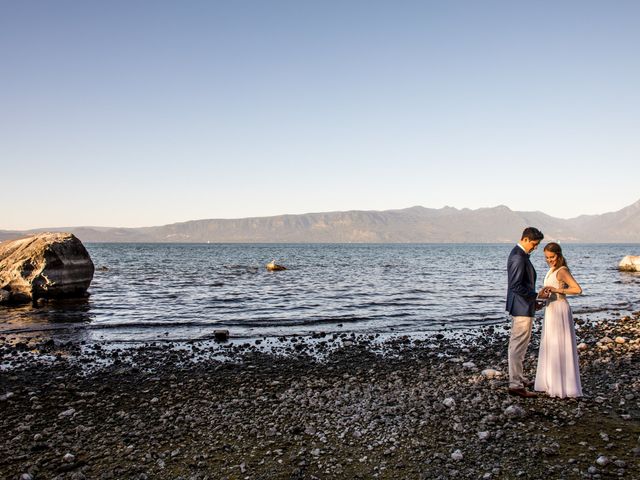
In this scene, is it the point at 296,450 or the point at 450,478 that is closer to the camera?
the point at 450,478

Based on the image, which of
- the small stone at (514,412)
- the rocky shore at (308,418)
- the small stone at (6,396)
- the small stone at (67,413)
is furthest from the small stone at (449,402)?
Result: the small stone at (6,396)

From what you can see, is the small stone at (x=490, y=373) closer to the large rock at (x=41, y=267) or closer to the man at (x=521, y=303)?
Result: the man at (x=521, y=303)

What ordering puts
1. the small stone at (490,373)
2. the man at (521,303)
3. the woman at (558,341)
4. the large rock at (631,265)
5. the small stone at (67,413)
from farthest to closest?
the large rock at (631,265), the small stone at (490,373), the man at (521,303), the woman at (558,341), the small stone at (67,413)

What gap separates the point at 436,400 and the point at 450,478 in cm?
310

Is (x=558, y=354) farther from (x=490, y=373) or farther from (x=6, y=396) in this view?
(x=6, y=396)

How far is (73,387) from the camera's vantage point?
10547 mm

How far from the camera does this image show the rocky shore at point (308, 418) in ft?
21.5

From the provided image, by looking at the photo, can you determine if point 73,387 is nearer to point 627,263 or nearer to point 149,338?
point 149,338

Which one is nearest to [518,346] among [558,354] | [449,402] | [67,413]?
[558,354]

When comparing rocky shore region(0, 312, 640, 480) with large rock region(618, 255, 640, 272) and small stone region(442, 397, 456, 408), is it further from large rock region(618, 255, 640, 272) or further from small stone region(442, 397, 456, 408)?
large rock region(618, 255, 640, 272)

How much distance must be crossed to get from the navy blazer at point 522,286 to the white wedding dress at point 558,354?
0.40 m

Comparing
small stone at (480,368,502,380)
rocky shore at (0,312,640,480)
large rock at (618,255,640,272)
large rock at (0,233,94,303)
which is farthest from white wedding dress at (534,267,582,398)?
large rock at (618,255,640,272)

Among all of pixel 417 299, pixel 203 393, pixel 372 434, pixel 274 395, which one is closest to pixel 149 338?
pixel 203 393

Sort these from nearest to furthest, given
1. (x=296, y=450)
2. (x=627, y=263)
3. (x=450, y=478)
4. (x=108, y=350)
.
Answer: (x=450, y=478)
(x=296, y=450)
(x=108, y=350)
(x=627, y=263)
